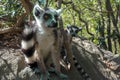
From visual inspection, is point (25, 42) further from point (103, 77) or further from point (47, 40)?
point (103, 77)

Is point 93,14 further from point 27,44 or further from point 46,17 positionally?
point 27,44

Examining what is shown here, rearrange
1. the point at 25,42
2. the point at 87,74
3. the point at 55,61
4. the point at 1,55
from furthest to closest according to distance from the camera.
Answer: the point at 87,74 → the point at 1,55 → the point at 55,61 → the point at 25,42

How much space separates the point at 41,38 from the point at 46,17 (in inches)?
13.9

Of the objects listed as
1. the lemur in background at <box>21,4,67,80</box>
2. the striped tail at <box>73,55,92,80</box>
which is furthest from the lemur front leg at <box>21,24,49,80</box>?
the striped tail at <box>73,55,92,80</box>

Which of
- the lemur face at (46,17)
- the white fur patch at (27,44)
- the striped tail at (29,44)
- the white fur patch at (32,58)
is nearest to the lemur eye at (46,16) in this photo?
the lemur face at (46,17)

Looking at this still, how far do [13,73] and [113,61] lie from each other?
7.94 feet

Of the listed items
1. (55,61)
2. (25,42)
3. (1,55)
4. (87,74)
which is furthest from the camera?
(87,74)

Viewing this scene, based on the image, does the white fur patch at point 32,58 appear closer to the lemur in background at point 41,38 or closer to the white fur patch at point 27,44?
the lemur in background at point 41,38

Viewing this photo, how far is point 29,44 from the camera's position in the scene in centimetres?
511

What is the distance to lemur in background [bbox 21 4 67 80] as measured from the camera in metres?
5.11

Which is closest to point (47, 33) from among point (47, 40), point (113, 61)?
point (47, 40)

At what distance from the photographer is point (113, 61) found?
698 cm

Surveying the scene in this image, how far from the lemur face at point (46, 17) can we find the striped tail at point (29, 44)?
22 centimetres

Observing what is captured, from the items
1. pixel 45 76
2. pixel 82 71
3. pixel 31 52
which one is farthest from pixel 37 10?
pixel 82 71
